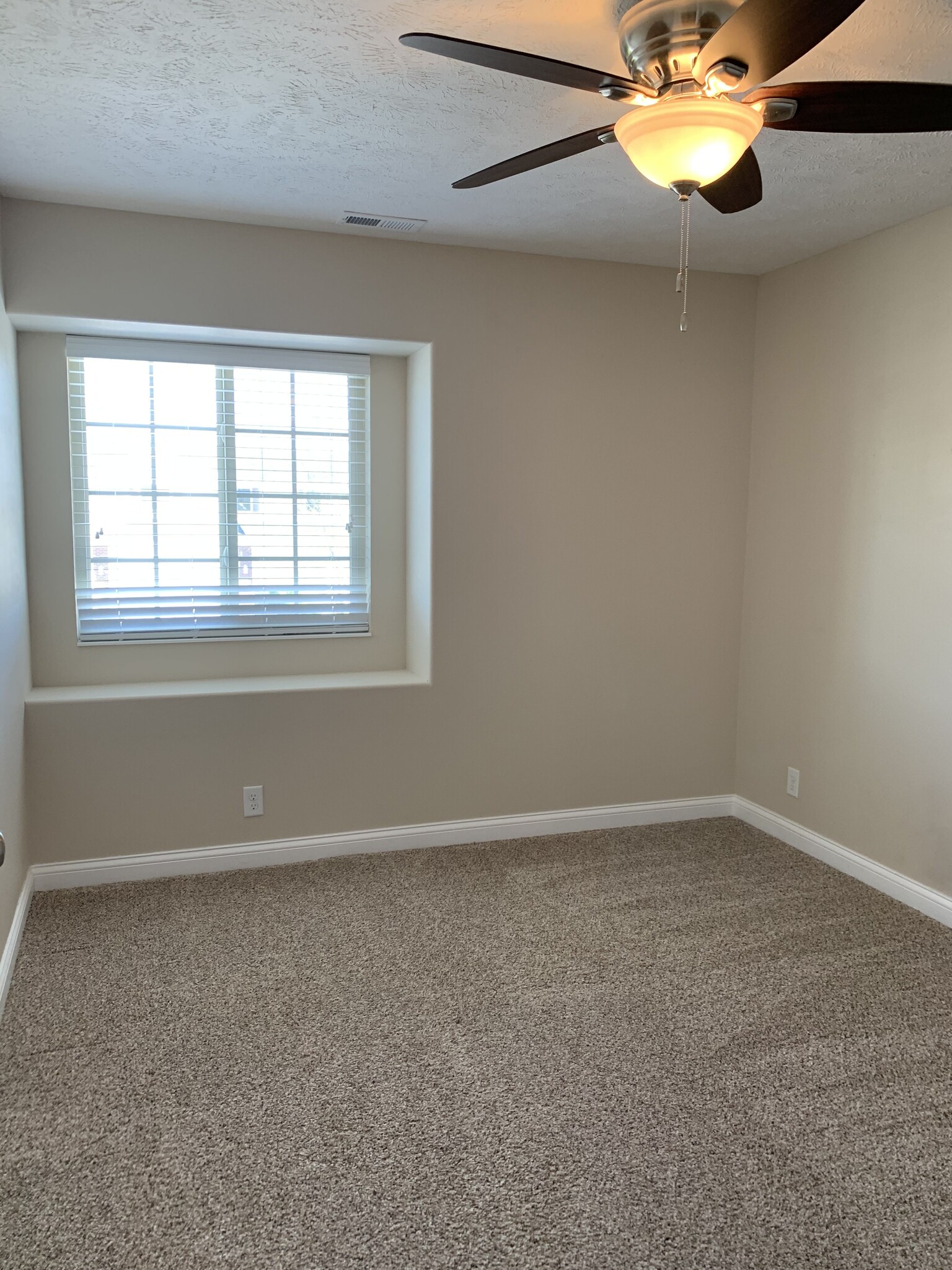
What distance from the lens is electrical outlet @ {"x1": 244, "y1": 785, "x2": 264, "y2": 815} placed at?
140 inches

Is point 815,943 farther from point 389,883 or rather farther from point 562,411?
point 562,411

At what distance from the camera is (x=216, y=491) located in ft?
12.0

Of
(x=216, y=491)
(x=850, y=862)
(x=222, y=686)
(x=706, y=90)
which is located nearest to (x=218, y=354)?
(x=216, y=491)

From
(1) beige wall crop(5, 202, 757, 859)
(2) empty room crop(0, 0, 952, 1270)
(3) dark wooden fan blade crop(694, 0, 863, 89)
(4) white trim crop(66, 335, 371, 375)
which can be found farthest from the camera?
(4) white trim crop(66, 335, 371, 375)

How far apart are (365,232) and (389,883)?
260cm

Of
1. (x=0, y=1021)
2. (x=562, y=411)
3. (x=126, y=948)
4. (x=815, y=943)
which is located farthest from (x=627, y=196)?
(x=0, y=1021)

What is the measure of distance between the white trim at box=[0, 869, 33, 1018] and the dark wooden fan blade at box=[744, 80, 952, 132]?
9.74 feet

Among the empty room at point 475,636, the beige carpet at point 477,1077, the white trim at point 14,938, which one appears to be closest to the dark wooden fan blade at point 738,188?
the empty room at point 475,636

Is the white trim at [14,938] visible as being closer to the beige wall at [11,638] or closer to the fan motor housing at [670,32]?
the beige wall at [11,638]

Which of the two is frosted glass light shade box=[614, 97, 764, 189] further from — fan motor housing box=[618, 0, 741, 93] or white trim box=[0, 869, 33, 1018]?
white trim box=[0, 869, 33, 1018]

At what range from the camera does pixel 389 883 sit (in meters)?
3.44

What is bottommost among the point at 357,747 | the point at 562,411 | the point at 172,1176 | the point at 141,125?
the point at 172,1176

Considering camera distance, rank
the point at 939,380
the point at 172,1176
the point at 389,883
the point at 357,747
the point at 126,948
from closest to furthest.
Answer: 1. the point at 172,1176
2. the point at 126,948
3. the point at 939,380
4. the point at 389,883
5. the point at 357,747

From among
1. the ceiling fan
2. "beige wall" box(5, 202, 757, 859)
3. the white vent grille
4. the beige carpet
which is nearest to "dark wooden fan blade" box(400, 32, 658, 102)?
the ceiling fan
